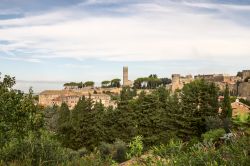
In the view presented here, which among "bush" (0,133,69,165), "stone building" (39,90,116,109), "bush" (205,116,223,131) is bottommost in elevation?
"stone building" (39,90,116,109)

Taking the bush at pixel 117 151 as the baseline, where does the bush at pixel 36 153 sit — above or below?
above

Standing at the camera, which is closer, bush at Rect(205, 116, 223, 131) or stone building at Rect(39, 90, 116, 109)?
bush at Rect(205, 116, 223, 131)

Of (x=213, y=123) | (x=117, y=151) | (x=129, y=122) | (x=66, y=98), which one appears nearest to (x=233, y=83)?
(x=66, y=98)

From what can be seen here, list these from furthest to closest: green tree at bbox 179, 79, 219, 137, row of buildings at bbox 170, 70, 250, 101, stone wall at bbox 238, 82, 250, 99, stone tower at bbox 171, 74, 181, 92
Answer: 1. stone tower at bbox 171, 74, 181, 92
2. row of buildings at bbox 170, 70, 250, 101
3. stone wall at bbox 238, 82, 250, 99
4. green tree at bbox 179, 79, 219, 137

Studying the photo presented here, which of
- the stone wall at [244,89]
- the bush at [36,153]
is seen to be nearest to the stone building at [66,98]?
the stone wall at [244,89]

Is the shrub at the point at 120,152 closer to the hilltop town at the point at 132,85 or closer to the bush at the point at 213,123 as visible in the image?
the bush at the point at 213,123

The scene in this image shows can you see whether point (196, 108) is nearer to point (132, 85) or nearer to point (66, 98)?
point (66, 98)

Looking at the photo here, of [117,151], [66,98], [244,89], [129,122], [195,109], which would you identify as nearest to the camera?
[117,151]

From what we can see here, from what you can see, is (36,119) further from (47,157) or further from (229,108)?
(229,108)

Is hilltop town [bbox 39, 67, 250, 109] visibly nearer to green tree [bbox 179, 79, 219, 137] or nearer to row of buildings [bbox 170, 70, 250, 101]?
row of buildings [bbox 170, 70, 250, 101]

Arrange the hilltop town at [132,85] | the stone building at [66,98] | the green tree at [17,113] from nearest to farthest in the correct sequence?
the green tree at [17,113], the hilltop town at [132,85], the stone building at [66,98]

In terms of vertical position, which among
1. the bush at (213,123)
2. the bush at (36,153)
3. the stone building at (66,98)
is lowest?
the stone building at (66,98)

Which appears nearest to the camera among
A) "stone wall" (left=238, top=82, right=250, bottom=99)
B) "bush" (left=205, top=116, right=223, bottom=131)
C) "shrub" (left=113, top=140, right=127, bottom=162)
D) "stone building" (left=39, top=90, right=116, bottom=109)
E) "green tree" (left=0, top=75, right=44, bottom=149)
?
"green tree" (left=0, top=75, right=44, bottom=149)

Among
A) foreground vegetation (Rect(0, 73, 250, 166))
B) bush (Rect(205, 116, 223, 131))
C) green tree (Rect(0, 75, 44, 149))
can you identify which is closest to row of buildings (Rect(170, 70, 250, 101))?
foreground vegetation (Rect(0, 73, 250, 166))
